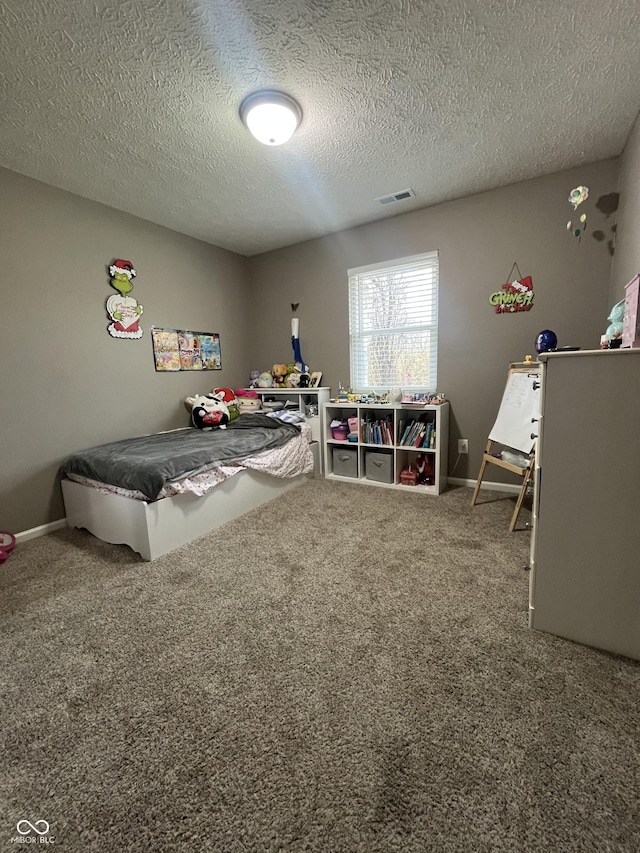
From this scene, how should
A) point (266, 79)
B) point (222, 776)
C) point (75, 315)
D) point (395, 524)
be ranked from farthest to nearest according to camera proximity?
point (75, 315) → point (395, 524) → point (266, 79) → point (222, 776)

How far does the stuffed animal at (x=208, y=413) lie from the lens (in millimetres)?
→ 3193

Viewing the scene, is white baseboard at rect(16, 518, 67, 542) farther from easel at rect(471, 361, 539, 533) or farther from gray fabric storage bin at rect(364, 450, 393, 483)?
easel at rect(471, 361, 539, 533)

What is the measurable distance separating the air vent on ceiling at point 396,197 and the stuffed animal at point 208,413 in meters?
2.26

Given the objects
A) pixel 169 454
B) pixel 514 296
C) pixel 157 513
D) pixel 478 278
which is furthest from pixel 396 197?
pixel 157 513

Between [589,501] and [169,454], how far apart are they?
225cm

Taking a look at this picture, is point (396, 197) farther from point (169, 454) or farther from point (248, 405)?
point (169, 454)

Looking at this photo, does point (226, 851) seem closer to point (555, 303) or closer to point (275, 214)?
point (555, 303)

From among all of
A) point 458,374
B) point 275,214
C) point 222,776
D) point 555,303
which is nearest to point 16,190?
point 275,214

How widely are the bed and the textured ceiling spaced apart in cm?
189

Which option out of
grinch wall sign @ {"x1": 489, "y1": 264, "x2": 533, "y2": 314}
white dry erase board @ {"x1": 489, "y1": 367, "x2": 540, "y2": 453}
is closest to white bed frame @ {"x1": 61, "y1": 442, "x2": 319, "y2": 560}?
white dry erase board @ {"x1": 489, "y1": 367, "x2": 540, "y2": 453}

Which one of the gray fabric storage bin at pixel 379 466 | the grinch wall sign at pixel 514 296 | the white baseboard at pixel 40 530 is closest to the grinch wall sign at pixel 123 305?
the white baseboard at pixel 40 530

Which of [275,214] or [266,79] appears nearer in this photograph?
[266,79]

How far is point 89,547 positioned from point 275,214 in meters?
3.00

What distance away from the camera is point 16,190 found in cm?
225
